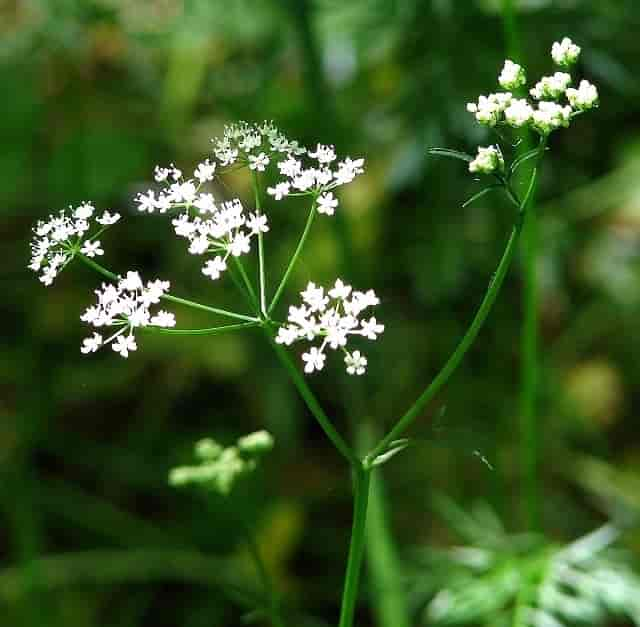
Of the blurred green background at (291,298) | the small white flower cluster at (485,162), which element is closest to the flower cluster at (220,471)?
the small white flower cluster at (485,162)

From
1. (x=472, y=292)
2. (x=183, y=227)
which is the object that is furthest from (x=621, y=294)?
(x=183, y=227)

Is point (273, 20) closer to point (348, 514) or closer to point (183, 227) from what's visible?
point (348, 514)

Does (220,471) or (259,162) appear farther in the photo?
Answer: (220,471)

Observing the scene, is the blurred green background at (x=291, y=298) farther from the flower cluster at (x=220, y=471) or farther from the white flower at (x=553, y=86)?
the white flower at (x=553, y=86)

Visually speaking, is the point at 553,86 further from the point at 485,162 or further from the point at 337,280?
the point at 337,280

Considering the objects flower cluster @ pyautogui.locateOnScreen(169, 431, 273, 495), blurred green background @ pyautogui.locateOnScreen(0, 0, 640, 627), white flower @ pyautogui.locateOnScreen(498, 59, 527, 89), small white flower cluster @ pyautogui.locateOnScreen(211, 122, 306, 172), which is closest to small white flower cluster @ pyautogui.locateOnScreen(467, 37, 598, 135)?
white flower @ pyautogui.locateOnScreen(498, 59, 527, 89)

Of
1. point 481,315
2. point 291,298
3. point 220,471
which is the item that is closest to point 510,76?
point 481,315

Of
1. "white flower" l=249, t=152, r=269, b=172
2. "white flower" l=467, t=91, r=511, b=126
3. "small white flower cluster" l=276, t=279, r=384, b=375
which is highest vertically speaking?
"white flower" l=249, t=152, r=269, b=172

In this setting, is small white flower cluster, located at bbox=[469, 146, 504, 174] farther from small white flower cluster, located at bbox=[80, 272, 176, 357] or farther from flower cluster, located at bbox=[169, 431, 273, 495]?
flower cluster, located at bbox=[169, 431, 273, 495]
